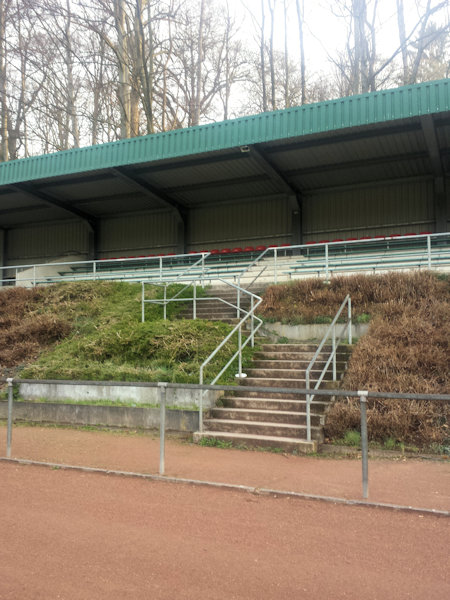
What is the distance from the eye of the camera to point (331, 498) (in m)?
5.46

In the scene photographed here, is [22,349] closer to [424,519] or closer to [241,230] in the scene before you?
[424,519]

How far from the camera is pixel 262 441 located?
7957 mm

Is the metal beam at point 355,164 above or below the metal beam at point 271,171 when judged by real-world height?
above

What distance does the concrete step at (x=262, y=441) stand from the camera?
7660mm

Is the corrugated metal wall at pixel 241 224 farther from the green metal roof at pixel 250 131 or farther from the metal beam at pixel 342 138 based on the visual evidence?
the green metal roof at pixel 250 131

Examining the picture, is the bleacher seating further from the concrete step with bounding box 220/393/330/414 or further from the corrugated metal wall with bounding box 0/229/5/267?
the corrugated metal wall with bounding box 0/229/5/267

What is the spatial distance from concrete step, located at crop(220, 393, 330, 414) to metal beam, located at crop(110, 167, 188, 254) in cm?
1436

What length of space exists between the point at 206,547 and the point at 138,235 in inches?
935

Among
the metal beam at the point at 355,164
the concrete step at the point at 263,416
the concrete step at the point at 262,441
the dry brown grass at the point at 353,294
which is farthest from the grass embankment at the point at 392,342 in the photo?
the metal beam at the point at 355,164

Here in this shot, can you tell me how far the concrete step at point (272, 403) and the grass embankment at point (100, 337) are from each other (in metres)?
0.75

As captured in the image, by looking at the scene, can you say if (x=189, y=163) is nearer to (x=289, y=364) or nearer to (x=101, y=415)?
(x=289, y=364)

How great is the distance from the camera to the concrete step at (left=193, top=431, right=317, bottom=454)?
766 centimetres

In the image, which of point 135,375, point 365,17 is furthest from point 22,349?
point 365,17

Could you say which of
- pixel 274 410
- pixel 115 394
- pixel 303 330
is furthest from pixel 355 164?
pixel 115 394
